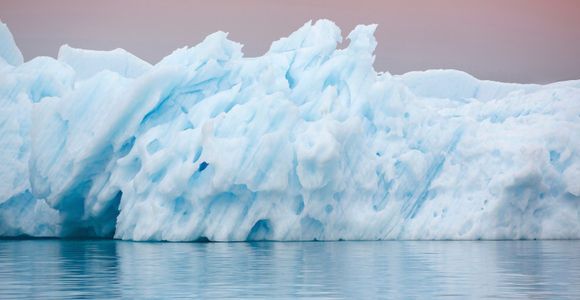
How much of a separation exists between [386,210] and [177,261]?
31.3ft

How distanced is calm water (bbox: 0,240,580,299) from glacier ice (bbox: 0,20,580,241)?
1786mm

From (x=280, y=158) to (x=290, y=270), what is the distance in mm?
9496

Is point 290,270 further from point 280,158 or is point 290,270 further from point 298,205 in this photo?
point 298,205

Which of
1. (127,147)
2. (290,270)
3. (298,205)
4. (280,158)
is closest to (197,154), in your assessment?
(280,158)

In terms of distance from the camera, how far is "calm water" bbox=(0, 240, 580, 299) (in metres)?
13.0

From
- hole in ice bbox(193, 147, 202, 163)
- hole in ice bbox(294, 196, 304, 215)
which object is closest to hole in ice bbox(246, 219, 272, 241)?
hole in ice bbox(294, 196, 304, 215)

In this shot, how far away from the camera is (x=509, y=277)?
15.0 metres

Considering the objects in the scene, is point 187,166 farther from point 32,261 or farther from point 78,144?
point 32,261

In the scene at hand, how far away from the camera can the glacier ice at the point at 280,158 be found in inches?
1015

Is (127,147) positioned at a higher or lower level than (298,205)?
higher

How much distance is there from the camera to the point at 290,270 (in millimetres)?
16312

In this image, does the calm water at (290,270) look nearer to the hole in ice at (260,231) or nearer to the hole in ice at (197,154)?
the hole in ice at (260,231)

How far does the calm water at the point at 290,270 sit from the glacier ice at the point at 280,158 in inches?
70.3

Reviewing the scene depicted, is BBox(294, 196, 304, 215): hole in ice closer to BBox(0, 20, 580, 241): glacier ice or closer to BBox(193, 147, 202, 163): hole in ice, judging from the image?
BBox(0, 20, 580, 241): glacier ice
